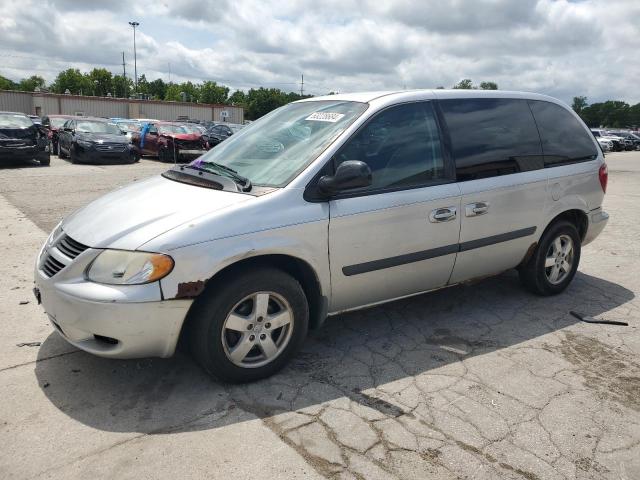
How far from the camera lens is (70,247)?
3096 mm

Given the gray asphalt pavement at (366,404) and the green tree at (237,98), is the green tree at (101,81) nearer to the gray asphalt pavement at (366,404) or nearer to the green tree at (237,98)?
the green tree at (237,98)

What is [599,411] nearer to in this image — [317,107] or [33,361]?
[317,107]

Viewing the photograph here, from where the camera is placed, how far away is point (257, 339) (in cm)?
315

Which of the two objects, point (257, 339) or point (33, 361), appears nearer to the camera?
point (257, 339)

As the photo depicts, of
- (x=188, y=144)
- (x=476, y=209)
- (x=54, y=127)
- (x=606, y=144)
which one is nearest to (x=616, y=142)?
(x=606, y=144)

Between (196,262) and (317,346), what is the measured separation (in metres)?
1.30

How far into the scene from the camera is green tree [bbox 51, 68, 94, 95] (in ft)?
337

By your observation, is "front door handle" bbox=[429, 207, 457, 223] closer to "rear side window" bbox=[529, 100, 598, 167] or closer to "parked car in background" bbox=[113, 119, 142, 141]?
"rear side window" bbox=[529, 100, 598, 167]

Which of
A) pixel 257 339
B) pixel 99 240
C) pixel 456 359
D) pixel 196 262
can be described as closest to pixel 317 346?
pixel 257 339

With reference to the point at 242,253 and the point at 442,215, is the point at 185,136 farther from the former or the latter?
the point at 242,253

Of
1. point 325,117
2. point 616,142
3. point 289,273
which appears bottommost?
point 289,273

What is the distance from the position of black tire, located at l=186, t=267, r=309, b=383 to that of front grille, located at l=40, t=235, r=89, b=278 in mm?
757

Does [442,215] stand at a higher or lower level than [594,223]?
higher

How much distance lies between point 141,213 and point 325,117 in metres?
1.46
